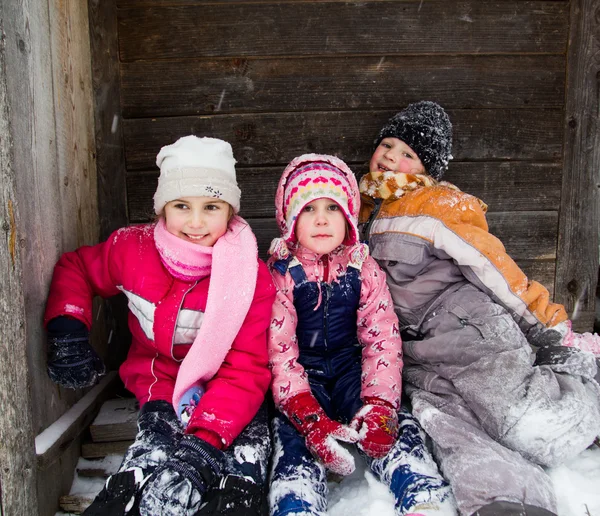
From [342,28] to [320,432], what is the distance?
2.07 metres

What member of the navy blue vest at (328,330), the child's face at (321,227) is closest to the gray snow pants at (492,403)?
the navy blue vest at (328,330)

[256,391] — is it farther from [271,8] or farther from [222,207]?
[271,8]

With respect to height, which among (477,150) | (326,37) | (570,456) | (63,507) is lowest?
(63,507)

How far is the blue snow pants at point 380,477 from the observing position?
1798 mm

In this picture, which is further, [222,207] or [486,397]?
[222,207]

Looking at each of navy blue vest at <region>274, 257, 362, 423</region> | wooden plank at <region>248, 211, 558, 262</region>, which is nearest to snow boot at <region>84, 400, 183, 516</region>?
navy blue vest at <region>274, 257, 362, 423</region>

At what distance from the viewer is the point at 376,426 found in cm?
204

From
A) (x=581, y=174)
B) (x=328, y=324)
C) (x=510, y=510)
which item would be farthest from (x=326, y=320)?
(x=581, y=174)

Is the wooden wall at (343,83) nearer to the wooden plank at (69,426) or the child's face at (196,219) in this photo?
the child's face at (196,219)

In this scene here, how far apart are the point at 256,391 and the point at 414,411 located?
66 cm

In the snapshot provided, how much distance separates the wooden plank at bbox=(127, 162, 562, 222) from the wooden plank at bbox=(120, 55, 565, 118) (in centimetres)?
33

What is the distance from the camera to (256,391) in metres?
2.14

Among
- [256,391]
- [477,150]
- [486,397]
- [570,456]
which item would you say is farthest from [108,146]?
[570,456]

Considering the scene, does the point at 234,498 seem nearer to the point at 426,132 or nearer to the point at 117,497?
the point at 117,497
